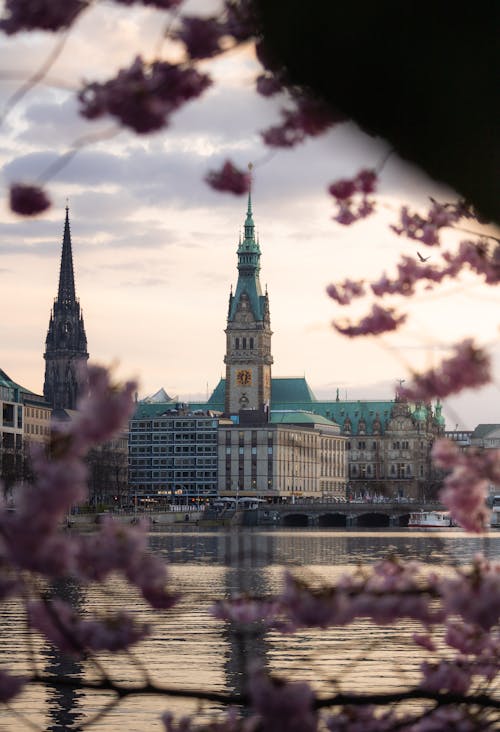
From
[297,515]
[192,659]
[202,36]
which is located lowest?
[192,659]

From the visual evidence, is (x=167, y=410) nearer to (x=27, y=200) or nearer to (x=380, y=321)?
(x=380, y=321)

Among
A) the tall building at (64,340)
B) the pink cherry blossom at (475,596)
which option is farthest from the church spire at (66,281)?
the pink cherry blossom at (475,596)

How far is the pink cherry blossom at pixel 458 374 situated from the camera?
5230 mm

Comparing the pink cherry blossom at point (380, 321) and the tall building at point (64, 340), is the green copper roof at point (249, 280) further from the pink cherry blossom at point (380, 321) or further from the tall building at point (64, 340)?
the pink cherry blossom at point (380, 321)

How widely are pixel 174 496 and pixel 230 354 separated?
19267mm

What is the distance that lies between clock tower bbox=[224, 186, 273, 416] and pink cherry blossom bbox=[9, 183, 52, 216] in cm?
17290

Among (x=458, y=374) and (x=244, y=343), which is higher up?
(x=244, y=343)

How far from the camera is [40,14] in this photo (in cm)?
457

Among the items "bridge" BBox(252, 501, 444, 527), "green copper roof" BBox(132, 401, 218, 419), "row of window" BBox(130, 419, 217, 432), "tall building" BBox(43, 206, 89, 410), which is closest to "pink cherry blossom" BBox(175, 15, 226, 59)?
"bridge" BBox(252, 501, 444, 527)

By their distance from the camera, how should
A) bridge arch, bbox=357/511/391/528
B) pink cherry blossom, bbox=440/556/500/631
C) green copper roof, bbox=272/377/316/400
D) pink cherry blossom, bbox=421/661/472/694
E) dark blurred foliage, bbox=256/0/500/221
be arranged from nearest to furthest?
dark blurred foliage, bbox=256/0/500/221
pink cherry blossom, bbox=440/556/500/631
pink cherry blossom, bbox=421/661/472/694
bridge arch, bbox=357/511/391/528
green copper roof, bbox=272/377/316/400

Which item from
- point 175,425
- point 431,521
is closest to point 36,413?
point 175,425

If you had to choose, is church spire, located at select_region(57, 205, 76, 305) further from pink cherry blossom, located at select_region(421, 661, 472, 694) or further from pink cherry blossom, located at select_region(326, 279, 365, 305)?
pink cherry blossom, located at select_region(421, 661, 472, 694)

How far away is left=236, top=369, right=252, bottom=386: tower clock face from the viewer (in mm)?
180625

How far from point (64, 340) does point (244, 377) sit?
24692mm
